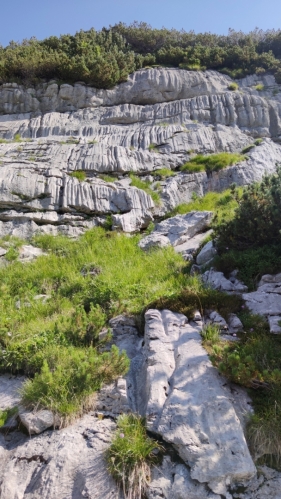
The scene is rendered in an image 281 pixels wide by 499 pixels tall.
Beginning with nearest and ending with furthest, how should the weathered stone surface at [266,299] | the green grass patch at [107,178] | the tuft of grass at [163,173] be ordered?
1. the weathered stone surface at [266,299]
2. the green grass patch at [107,178]
3. the tuft of grass at [163,173]

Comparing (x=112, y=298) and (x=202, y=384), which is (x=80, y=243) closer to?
(x=112, y=298)

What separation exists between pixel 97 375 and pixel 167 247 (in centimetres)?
601

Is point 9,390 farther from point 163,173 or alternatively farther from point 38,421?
point 163,173

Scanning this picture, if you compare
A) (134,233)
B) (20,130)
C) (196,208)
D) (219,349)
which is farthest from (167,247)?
(20,130)

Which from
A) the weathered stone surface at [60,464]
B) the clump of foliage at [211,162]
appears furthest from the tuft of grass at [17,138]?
→ the weathered stone surface at [60,464]

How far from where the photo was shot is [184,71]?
69.8ft

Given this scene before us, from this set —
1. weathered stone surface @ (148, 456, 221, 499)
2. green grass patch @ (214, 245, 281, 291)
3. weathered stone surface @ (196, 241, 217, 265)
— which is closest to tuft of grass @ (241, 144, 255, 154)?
weathered stone surface @ (196, 241, 217, 265)

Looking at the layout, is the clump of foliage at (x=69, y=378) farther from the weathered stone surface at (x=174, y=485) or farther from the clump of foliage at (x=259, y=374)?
the clump of foliage at (x=259, y=374)

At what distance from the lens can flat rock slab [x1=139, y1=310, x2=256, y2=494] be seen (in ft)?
12.2

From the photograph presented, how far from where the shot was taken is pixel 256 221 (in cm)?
852

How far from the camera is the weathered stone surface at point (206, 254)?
29.4ft

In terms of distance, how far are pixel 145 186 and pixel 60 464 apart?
37.4ft

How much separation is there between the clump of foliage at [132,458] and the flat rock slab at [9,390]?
5.76 ft

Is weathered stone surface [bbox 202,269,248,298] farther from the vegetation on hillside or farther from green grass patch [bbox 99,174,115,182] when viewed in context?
the vegetation on hillside
